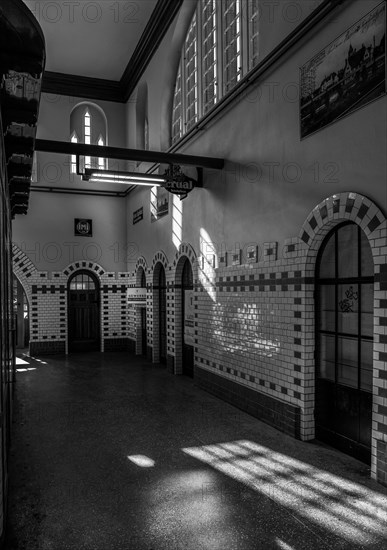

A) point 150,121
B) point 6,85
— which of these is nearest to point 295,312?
point 6,85

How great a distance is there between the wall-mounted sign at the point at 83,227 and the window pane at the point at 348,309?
397 inches

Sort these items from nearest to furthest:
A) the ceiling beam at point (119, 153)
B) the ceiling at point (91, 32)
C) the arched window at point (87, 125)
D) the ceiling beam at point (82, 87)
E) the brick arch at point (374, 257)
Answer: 1. the brick arch at point (374, 257)
2. the ceiling beam at point (119, 153)
3. the ceiling at point (91, 32)
4. the ceiling beam at point (82, 87)
5. the arched window at point (87, 125)

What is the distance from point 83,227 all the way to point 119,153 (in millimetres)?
7157

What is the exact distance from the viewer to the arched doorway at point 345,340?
4.74 metres

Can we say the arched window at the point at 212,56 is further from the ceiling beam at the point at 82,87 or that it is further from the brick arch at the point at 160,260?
the ceiling beam at the point at 82,87

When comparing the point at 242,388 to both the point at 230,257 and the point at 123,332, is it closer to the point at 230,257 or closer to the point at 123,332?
the point at 230,257

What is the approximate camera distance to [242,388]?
22.2 feet

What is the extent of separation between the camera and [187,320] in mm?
9336

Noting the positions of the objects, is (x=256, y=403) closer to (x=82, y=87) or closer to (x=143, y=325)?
(x=143, y=325)

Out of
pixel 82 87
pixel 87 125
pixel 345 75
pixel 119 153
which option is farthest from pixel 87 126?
pixel 345 75

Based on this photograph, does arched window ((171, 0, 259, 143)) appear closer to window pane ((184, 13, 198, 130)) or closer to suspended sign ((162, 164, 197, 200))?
window pane ((184, 13, 198, 130))

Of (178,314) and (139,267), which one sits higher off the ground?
(139,267)

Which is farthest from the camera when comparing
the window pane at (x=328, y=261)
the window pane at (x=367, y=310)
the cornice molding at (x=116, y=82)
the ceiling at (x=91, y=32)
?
the cornice molding at (x=116, y=82)

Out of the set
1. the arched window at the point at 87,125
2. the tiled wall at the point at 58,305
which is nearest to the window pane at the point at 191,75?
the arched window at the point at 87,125
